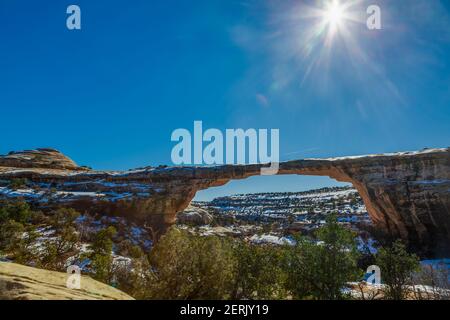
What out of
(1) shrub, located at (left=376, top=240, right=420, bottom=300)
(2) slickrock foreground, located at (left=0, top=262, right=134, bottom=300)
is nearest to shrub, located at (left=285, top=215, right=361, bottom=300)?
(1) shrub, located at (left=376, top=240, right=420, bottom=300)

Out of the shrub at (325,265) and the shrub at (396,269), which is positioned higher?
Answer: the shrub at (325,265)

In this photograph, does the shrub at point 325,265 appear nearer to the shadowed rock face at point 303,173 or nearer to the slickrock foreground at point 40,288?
the slickrock foreground at point 40,288

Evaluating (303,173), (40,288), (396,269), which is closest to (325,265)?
(396,269)

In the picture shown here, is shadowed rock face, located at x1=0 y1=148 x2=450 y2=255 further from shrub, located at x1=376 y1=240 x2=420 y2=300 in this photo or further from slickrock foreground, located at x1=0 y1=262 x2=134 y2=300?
slickrock foreground, located at x1=0 y1=262 x2=134 y2=300

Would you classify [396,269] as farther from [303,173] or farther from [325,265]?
[303,173]

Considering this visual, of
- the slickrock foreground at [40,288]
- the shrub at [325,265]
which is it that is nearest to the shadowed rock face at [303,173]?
the shrub at [325,265]

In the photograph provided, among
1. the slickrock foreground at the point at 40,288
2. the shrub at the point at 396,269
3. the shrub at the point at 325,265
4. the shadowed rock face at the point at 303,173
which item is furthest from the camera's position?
the shadowed rock face at the point at 303,173
